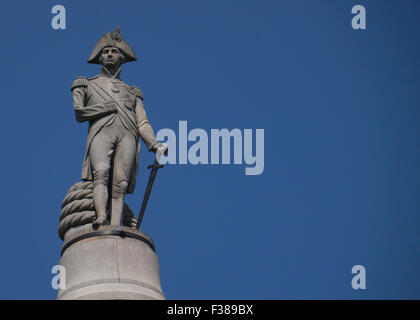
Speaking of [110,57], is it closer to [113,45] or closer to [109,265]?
[113,45]

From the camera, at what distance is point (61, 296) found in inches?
957

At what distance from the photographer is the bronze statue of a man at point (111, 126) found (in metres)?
26.2

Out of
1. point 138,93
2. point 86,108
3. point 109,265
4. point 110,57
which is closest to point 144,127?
point 138,93

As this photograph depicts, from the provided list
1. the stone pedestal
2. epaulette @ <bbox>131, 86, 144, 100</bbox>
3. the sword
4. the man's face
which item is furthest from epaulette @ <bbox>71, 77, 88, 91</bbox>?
the stone pedestal

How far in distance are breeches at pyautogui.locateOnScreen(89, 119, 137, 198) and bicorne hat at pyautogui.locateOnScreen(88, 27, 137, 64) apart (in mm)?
1961

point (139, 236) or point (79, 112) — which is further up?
point (79, 112)

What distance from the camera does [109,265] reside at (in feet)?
80.4

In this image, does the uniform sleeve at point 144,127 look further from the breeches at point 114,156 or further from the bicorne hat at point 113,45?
the bicorne hat at point 113,45

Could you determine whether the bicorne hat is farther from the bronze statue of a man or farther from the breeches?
the breeches
